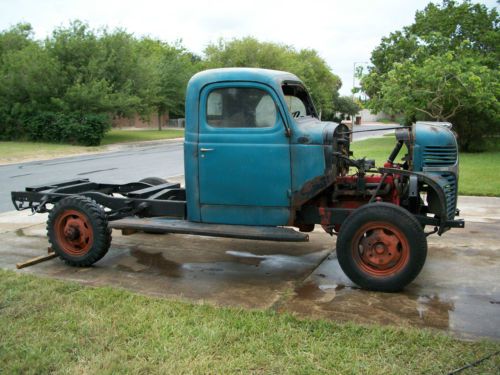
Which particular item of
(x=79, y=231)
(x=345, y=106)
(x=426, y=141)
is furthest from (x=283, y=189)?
(x=345, y=106)

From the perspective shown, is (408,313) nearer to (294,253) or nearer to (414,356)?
(414,356)

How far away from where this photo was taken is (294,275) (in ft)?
18.9

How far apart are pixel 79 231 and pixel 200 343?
8.98 feet

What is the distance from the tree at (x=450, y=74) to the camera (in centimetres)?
1758

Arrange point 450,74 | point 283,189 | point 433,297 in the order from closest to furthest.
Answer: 1. point 433,297
2. point 283,189
3. point 450,74

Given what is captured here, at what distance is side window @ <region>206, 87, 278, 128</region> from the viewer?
551 centimetres

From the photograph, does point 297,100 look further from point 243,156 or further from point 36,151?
point 36,151

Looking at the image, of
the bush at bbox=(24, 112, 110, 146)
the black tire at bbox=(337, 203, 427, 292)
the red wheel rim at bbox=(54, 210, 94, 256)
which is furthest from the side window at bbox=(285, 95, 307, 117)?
the bush at bbox=(24, 112, 110, 146)

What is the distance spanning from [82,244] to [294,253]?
2.58 metres

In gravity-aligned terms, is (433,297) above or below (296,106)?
below

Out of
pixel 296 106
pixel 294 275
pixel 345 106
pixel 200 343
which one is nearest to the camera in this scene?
pixel 200 343

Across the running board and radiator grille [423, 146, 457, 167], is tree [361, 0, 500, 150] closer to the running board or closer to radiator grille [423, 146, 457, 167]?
radiator grille [423, 146, 457, 167]

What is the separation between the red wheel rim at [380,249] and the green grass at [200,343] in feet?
3.40

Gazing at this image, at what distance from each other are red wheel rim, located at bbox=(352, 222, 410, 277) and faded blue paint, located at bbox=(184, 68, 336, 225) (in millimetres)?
758
